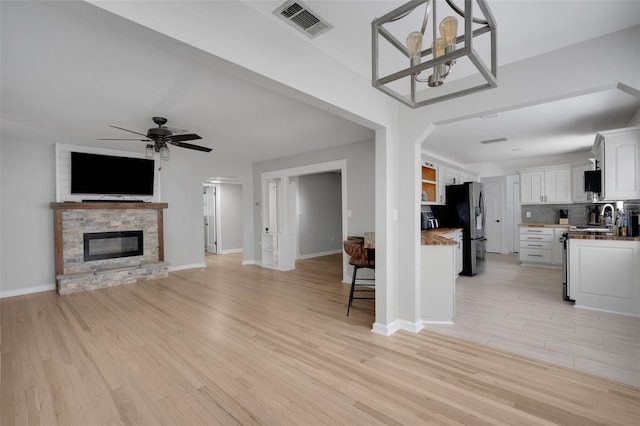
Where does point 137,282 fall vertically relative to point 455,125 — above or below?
below

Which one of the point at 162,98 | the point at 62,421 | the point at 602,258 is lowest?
the point at 62,421

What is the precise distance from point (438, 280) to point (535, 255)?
4687mm

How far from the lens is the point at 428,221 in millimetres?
5820

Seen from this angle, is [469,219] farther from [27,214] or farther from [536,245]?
[27,214]

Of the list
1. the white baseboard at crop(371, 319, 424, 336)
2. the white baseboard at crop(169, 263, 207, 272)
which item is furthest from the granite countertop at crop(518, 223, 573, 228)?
the white baseboard at crop(169, 263, 207, 272)

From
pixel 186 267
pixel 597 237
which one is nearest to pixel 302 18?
pixel 597 237

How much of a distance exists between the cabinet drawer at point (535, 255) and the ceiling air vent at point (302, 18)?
688cm

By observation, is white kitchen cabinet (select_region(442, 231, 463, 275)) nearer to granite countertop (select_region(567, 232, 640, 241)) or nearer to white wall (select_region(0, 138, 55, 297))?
granite countertop (select_region(567, 232, 640, 241))

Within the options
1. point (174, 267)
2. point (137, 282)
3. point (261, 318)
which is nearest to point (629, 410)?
point (261, 318)

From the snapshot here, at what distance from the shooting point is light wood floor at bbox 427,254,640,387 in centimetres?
253

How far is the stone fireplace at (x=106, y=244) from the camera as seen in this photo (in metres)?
5.14

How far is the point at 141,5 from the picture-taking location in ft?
4.43

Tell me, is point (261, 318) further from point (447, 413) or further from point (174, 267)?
point (174, 267)

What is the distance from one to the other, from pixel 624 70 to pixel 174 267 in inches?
296
